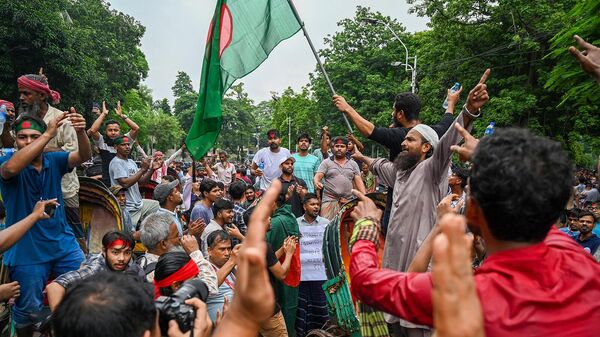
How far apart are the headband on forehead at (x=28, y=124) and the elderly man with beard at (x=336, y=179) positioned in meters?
4.46

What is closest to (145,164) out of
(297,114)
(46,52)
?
(46,52)

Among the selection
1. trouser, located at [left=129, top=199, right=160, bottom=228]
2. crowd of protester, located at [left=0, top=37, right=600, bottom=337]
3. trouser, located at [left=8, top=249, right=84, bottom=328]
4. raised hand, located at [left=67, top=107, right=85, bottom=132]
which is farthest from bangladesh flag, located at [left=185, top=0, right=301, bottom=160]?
trouser, located at [left=8, top=249, right=84, bottom=328]

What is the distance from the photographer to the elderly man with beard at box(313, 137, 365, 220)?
7.38 meters

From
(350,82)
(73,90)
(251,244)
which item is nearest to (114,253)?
(251,244)

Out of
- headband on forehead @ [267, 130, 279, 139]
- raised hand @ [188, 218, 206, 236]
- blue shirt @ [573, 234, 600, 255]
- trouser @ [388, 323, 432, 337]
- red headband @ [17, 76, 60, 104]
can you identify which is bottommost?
blue shirt @ [573, 234, 600, 255]

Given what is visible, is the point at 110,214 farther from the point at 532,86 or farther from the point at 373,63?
the point at 373,63

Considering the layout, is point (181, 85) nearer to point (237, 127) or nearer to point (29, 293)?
point (237, 127)

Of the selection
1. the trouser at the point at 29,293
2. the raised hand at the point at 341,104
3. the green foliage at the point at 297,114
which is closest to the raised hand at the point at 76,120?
the trouser at the point at 29,293

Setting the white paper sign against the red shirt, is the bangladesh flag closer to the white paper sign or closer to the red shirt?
the white paper sign

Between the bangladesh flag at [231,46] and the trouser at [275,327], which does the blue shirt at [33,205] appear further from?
the trouser at [275,327]

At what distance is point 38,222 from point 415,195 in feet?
9.55

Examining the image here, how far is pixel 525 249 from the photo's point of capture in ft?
4.68

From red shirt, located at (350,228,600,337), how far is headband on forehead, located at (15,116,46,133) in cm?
319

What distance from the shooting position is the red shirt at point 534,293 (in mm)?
1343
